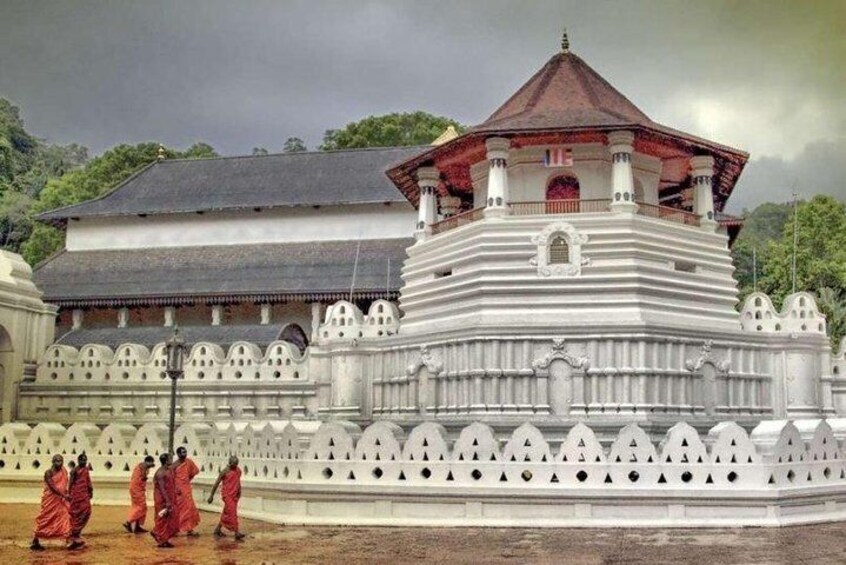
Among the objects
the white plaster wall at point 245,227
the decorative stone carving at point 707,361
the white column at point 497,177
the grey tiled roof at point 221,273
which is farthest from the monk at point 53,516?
the white plaster wall at point 245,227

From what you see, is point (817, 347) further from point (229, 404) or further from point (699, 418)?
point (229, 404)

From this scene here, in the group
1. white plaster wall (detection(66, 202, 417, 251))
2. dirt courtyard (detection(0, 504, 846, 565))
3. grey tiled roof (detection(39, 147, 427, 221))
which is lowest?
dirt courtyard (detection(0, 504, 846, 565))

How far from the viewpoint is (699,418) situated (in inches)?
902

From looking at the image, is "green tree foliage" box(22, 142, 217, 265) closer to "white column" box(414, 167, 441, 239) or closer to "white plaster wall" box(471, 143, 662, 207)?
"white column" box(414, 167, 441, 239)

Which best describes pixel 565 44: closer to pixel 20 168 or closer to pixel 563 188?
pixel 563 188

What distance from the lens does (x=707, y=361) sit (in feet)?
77.3

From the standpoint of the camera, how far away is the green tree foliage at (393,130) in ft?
213

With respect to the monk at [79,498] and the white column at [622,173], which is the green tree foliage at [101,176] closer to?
the white column at [622,173]

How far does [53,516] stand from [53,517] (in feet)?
0.05

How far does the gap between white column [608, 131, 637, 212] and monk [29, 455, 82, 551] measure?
45.6 feet

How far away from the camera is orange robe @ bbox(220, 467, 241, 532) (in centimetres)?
1533

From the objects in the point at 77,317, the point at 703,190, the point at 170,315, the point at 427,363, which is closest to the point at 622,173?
the point at 703,190

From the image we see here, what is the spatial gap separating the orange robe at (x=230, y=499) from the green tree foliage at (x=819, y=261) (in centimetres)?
3603

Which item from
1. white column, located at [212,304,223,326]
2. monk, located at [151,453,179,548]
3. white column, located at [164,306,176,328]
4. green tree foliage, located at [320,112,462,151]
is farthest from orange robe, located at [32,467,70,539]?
green tree foliage, located at [320,112,462,151]
